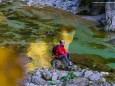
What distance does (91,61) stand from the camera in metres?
24.8

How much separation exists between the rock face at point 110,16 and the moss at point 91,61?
1013 centimetres

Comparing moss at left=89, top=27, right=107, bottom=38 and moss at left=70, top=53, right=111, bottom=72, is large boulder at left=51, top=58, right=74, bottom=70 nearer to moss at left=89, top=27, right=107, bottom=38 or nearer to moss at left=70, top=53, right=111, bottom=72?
moss at left=70, top=53, right=111, bottom=72

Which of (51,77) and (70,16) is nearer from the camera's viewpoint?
(51,77)

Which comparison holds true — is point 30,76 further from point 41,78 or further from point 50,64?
point 50,64

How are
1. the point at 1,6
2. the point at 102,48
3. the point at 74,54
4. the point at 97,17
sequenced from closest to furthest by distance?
1. the point at 74,54
2. the point at 102,48
3. the point at 97,17
4. the point at 1,6

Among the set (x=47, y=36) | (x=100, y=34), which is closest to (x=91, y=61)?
(x=47, y=36)

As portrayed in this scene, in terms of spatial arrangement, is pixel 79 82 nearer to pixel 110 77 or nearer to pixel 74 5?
pixel 110 77

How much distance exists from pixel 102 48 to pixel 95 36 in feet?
15.4

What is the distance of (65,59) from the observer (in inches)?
899

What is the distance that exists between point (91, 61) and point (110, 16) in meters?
13.4

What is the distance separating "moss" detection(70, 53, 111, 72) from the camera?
23391 millimetres

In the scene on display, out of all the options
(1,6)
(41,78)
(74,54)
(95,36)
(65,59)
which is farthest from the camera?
(1,6)

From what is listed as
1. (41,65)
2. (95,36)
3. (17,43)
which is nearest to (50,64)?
(41,65)

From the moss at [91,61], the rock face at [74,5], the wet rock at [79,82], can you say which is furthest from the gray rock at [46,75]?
the rock face at [74,5]
